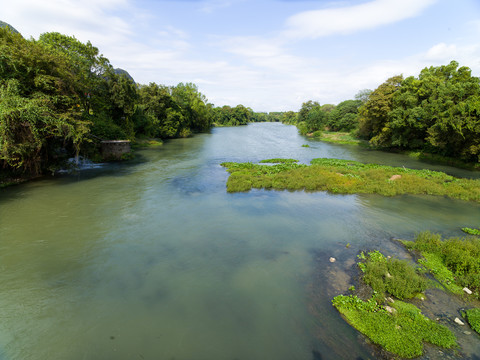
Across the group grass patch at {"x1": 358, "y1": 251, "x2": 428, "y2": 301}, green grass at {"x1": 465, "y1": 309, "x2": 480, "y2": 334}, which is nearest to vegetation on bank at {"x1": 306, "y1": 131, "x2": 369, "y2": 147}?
grass patch at {"x1": 358, "y1": 251, "x2": 428, "y2": 301}

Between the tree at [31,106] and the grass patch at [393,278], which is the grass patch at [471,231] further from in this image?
the tree at [31,106]

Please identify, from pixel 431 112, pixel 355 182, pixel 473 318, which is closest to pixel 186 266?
pixel 473 318

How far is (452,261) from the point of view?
409 inches

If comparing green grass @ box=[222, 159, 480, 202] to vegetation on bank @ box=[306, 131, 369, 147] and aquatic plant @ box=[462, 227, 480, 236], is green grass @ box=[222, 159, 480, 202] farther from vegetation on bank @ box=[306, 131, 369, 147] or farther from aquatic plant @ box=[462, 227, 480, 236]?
vegetation on bank @ box=[306, 131, 369, 147]

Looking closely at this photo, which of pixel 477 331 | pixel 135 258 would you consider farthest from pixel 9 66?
pixel 477 331

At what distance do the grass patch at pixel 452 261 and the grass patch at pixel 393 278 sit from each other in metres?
0.90

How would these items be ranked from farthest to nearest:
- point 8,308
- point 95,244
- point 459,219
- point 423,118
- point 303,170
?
point 423,118 < point 303,170 < point 459,219 < point 95,244 < point 8,308

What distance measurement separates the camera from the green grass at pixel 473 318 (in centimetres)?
733

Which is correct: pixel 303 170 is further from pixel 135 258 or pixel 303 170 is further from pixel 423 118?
pixel 423 118

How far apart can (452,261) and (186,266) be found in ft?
38.2

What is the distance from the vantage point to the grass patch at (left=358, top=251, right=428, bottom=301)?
881 centimetres

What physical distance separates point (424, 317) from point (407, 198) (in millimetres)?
14991

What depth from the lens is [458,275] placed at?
9.91 meters

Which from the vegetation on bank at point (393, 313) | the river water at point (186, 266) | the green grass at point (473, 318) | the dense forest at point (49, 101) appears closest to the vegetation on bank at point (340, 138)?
the river water at point (186, 266)
